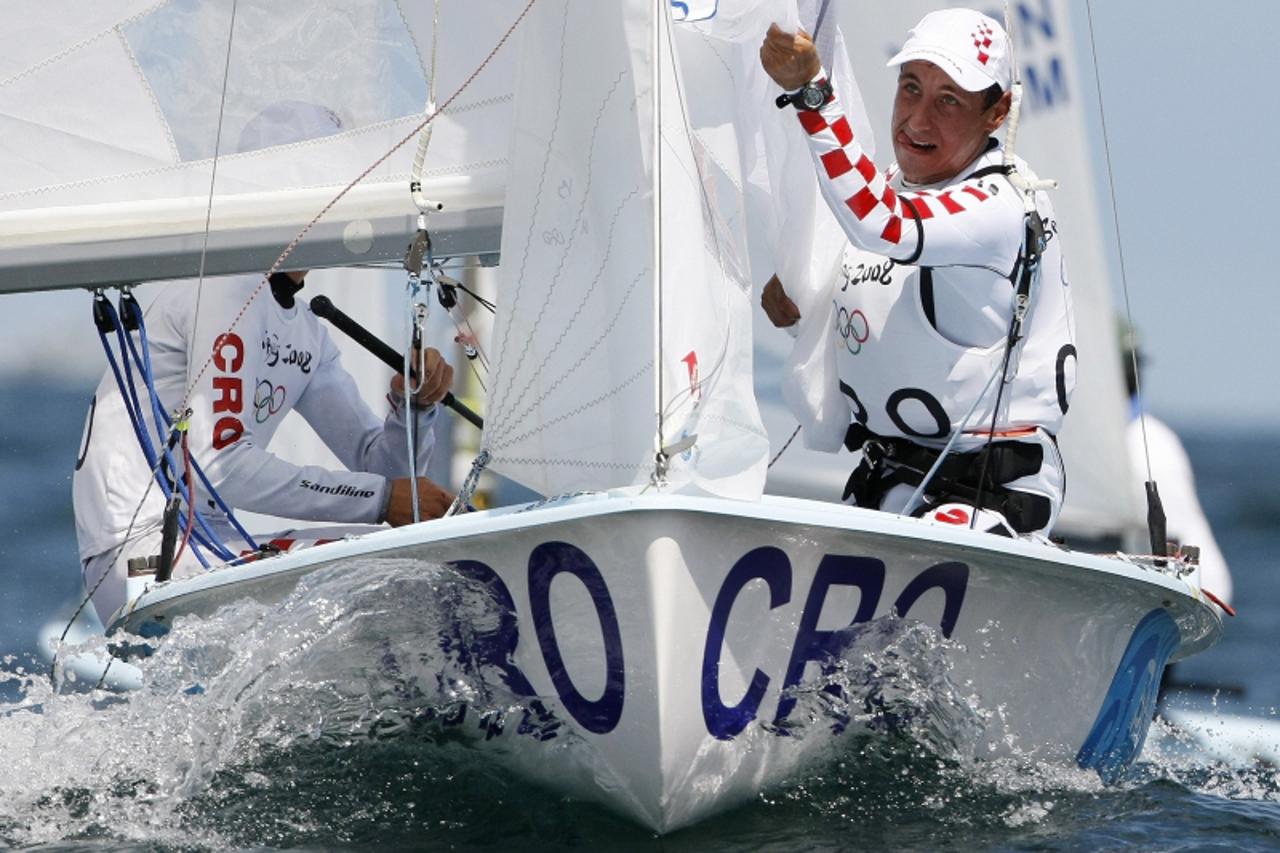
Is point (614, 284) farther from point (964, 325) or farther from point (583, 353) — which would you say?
point (964, 325)

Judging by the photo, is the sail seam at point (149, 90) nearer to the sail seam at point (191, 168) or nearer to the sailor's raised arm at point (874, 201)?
the sail seam at point (191, 168)

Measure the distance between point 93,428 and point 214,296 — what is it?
47 cm

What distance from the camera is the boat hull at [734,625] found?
342 centimetres

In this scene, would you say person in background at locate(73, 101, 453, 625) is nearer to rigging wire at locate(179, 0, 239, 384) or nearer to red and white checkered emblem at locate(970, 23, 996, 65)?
rigging wire at locate(179, 0, 239, 384)

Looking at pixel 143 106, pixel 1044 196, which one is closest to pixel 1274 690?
pixel 1044 196

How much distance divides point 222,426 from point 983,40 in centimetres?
201

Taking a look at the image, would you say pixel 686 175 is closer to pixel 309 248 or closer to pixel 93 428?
pixel 309 248

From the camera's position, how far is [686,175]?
3639 millimetres

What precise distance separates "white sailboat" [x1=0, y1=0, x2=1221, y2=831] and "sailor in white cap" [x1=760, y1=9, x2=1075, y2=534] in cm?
30

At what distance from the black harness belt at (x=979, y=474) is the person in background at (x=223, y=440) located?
44.8 inches

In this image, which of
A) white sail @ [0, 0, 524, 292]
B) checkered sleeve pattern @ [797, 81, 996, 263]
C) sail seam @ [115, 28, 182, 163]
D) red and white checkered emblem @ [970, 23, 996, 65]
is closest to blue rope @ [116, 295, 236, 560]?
white sail @ [0, 0, 524, 292]

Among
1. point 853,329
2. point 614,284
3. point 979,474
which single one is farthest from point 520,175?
point 979,474

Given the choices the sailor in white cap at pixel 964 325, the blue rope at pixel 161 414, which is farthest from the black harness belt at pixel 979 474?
the blue rope at pixel 161 414

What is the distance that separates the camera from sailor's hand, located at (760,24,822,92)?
3.65 m
